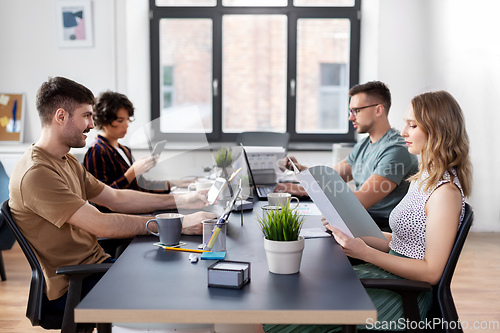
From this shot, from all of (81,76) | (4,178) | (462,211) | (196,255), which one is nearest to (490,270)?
(462,211)

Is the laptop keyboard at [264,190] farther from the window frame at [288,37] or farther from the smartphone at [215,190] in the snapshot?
the window frame at [288,37]

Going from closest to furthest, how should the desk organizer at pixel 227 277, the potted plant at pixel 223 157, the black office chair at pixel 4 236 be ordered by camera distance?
the desk organizer at pixel 227 277
the potted plant at pixel 223 157
the black office chair at pixel 4 236

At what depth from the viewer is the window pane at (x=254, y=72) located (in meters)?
4.76

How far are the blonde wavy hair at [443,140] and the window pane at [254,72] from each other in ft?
11.2

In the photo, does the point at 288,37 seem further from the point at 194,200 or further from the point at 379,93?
the point at 194,200

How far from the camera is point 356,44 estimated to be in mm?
4715

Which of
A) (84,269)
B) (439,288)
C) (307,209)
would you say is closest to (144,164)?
(307,209)

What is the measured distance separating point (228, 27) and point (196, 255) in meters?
3.81

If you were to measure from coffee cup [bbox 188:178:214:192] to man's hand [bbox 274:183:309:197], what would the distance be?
565 mm

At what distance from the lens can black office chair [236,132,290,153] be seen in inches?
152

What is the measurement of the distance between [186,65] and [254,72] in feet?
2.40

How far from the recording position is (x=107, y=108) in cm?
274

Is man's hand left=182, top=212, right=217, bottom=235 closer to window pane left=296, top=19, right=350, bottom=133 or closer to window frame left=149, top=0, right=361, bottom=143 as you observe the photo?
window frame left=149, top=0, right=361, bottom=143

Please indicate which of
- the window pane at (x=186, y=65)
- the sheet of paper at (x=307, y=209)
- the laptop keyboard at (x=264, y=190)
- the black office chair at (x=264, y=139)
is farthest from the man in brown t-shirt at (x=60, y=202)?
the window pane at (x=186, y=65)
